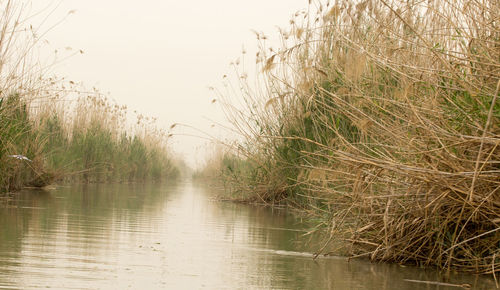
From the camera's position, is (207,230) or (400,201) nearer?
(400,201)

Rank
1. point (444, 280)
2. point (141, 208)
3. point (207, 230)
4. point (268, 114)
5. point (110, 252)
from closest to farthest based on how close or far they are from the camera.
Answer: point (444, 280) < point (110, 252) < point (207, 230) < point (141, 208) < point (268, 114)

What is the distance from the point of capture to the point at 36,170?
808cm

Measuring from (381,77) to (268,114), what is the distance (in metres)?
2.79

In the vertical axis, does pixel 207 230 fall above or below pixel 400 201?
below

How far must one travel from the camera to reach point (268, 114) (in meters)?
7.45

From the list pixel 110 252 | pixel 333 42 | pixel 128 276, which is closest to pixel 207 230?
pixel 110 252

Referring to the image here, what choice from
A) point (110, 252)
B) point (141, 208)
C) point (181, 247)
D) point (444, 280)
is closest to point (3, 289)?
point (110, 252)

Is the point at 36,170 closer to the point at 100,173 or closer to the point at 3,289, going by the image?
the point at 100,173

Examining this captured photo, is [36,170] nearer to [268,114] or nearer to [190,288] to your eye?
[268,114]

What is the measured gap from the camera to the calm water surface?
256cm

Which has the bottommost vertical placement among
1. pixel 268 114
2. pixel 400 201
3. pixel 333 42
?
pixel 400 201

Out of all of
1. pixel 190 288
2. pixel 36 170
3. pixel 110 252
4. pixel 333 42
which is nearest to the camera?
pixel 190 288

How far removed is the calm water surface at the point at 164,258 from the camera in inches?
101

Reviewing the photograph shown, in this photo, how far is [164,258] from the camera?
124 inches
